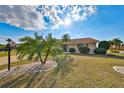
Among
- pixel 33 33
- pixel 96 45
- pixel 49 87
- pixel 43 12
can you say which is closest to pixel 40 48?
pixel 33 33

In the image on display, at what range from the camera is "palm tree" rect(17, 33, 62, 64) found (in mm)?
5340

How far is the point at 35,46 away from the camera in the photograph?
5.41 meters

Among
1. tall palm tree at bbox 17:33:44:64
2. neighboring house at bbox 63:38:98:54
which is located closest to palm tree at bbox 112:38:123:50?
neighboring house at bbox 63:38:98:54

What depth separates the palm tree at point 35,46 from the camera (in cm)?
534

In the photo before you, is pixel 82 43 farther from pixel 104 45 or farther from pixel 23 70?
pixel 23 70

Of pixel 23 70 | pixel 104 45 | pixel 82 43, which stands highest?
pixel 82 43

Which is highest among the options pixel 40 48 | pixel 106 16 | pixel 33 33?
pixel 106 16

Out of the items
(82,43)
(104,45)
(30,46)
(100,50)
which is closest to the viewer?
(30,46)

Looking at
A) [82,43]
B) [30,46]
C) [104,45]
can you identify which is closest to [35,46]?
[30,46]

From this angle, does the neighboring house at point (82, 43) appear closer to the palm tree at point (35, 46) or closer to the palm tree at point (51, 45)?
the palm tree at point (51, 45)

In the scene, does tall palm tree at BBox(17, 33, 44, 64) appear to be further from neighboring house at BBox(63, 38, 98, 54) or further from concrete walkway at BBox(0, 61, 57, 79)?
neighboring house at BBox(63, 38, 98, 54)
